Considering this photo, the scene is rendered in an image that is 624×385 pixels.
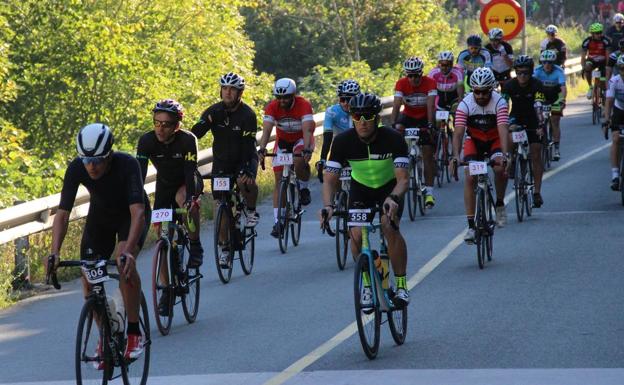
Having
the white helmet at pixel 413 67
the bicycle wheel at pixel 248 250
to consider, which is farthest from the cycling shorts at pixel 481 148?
the white helmet at pixel 413 67

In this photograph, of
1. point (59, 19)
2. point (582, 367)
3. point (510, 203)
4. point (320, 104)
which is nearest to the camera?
point (582, 367)

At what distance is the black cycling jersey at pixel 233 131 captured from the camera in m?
15.2

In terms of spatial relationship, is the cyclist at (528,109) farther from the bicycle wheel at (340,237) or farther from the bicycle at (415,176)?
the bicycle wheel at (340,237)

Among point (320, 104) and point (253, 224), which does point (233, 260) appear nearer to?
point (253, 224)

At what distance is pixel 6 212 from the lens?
15.0 meters

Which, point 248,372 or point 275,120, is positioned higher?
point 275,120

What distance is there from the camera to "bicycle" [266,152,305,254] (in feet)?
54.3

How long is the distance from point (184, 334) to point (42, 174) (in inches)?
376

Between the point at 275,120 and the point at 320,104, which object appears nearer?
the point at 275,120

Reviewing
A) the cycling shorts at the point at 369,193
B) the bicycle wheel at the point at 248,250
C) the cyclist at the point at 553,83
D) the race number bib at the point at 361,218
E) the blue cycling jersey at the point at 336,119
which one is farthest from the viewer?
the cyclist at the point at 553,83

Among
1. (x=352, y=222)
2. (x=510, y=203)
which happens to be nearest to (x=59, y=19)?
(x=510, y=203)

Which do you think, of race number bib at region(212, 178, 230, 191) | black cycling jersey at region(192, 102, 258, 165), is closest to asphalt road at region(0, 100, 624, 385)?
race number bib at region(212, 178, 230, 191)

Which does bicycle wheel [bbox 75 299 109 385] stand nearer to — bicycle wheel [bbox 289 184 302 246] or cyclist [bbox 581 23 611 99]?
bicycle wheel [bbox 289 184 302 246]

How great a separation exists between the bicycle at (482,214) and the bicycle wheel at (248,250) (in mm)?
2252
